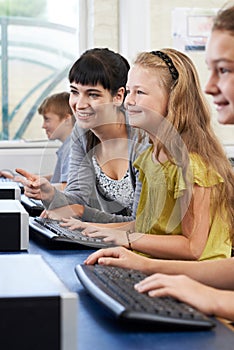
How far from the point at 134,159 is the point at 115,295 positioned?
1100 mm

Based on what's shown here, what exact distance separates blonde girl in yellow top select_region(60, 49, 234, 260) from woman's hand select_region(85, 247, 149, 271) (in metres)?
0.27

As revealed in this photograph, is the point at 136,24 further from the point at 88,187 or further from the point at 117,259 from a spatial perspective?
the point at 117,259

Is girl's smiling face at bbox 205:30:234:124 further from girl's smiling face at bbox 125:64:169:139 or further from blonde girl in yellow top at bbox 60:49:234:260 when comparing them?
girl's smiling face at bbox 125:64:169:139

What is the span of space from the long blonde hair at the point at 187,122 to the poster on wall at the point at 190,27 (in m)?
1.96

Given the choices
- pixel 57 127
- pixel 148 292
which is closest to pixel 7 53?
pixel 57 127

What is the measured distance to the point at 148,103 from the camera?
1981mm

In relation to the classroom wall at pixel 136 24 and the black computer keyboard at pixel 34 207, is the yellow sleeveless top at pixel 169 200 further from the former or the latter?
the classroom wall at pixel 136 24

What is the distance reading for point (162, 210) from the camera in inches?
73.5

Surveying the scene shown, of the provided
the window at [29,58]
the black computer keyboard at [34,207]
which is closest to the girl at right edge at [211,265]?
the black computer keyboard at [34,207]

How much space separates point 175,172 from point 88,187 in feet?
2.04

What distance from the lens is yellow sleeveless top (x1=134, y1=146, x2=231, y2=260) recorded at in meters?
1.78

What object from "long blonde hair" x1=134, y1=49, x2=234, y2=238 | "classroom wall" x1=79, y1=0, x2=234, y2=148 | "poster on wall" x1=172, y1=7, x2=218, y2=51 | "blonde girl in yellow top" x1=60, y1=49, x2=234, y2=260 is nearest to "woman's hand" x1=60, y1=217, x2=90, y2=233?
"blonde girl in yellow top" x1=60, y1=49, x2=234, y2=260

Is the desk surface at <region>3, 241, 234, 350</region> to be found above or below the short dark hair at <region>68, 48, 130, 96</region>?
below

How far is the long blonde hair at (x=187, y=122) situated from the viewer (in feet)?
6.06
